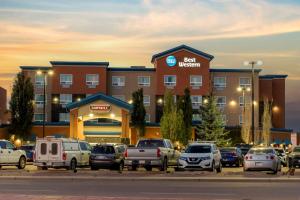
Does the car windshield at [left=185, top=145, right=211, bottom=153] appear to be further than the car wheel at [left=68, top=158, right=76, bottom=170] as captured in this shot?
No

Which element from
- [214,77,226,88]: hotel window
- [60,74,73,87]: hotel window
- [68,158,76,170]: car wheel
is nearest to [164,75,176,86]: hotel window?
[214,77,226,88]: hotel window

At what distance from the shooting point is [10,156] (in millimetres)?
42156

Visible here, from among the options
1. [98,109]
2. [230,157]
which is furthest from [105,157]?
[98,109]

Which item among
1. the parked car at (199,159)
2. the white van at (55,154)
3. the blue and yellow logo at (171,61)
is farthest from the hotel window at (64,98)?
the parked car at (199,159)

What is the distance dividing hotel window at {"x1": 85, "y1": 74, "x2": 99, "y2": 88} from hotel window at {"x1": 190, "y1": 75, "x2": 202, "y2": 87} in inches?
576

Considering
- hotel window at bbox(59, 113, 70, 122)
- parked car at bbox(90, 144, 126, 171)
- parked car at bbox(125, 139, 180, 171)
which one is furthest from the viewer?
hotel window at bbox(59, 113, 70, 122)

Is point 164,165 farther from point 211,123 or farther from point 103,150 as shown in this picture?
point 211,123

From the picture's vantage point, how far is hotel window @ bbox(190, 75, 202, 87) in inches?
4092

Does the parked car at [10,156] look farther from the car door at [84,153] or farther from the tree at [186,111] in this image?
the tree at [186,111]

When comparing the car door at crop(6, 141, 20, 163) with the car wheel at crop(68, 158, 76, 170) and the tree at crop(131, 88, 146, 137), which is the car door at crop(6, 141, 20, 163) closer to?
the car wheel at crop(68, 158, 76, 170)

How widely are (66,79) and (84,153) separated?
6258 cm

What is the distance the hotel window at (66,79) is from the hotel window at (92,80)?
2454 millimetres

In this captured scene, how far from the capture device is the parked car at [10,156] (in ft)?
136

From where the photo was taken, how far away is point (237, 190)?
25.2m
